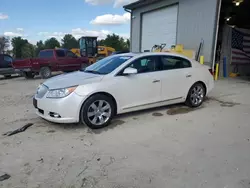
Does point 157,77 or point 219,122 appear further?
point 157,77

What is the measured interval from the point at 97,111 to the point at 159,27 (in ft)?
32.7

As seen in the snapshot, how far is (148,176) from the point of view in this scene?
2.74 metres

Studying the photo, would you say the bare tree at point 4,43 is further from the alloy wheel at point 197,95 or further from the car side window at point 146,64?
the alloy wheel at point 197,95

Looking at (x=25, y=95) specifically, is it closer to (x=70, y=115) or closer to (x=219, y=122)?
(x=70, y=115)

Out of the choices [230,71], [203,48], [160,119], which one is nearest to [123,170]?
[160,119]

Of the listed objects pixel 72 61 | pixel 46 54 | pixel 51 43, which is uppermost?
pixel 51 43

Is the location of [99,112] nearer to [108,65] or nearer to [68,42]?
[108,65]

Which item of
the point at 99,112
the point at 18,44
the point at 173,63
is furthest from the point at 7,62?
the point at 18,44

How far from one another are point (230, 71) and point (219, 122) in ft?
28.6

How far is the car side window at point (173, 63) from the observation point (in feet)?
17.2

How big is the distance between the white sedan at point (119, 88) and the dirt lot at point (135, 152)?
1.07ft

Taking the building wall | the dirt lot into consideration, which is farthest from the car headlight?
Result: the building wall

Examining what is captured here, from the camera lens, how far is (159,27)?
13.0 metres

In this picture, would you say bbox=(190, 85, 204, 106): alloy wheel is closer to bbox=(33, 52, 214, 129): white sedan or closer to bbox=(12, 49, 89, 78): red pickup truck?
bbox=(33, 52, 214, 129): white sedan
